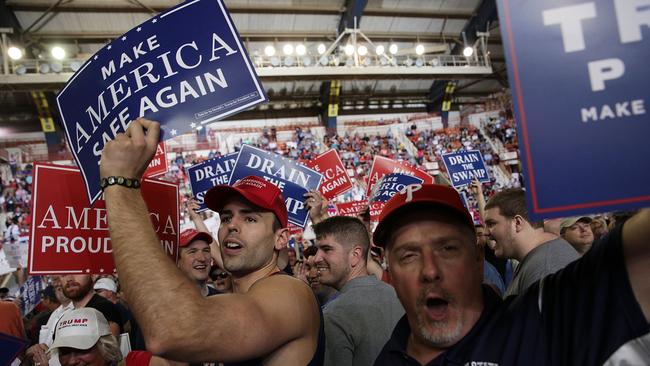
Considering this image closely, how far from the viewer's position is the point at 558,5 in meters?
0.93

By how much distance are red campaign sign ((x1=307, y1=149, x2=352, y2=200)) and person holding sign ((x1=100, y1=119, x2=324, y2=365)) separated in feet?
14.7

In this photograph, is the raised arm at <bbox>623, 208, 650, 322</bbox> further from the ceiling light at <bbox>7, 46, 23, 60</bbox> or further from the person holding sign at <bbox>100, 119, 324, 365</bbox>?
the ceiling light at <bbox>7, 46, 23, 60</bbox>

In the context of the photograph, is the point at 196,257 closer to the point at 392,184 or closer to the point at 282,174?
the point at 282,174

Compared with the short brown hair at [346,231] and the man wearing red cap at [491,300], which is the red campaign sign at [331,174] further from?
the man wearing red cap at [491,300]

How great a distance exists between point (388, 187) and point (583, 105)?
4048 millimetres

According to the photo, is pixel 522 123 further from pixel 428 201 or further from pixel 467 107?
pixel 467 107

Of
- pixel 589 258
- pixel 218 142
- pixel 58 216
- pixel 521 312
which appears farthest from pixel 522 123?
pixel 218 142

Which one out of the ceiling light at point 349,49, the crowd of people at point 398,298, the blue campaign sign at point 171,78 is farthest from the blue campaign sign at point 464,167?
the ceiling light at point 349,49

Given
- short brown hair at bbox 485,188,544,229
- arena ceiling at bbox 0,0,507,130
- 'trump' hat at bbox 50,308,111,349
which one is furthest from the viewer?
arena ceiling at bbox 0,0,507,130

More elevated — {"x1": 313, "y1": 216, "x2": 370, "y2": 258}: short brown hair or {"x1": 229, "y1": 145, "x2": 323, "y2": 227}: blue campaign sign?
{"x1": 229, "y1": 145, "x2": 323, "y2": 227}: blue campaign sign

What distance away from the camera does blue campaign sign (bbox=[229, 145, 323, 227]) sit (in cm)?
434

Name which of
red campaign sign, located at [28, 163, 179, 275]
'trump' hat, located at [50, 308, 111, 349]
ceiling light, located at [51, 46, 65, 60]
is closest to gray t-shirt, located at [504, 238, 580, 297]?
red campaign sign, located at [28, 163, 179, 275]

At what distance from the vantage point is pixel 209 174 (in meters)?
4.71

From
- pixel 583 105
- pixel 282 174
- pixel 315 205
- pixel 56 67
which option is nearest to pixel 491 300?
pixel 583 105
